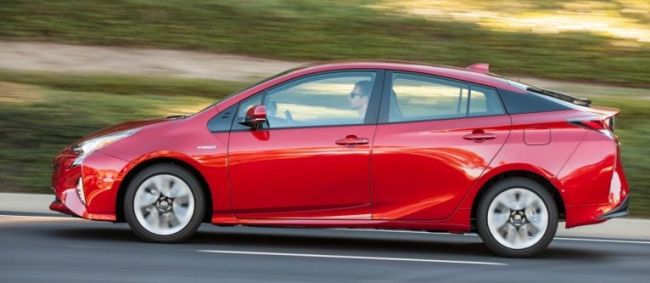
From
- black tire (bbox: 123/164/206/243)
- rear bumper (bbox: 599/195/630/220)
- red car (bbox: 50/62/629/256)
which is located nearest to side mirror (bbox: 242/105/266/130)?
red car (bbox: 50/62/629/256)

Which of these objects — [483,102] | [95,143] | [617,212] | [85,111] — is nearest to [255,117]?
[95,143]

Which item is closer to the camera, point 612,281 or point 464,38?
point 612,281

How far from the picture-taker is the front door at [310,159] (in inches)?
350

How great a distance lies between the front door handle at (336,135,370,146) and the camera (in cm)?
888

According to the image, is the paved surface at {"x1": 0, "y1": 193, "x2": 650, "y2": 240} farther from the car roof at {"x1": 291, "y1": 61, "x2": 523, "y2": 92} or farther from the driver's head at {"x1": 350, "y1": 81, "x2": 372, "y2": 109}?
the driver's head at {"x1": 350, "y1": 81, "x2": 372, "y2": 109}

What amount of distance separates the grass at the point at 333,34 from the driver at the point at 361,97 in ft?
25.7

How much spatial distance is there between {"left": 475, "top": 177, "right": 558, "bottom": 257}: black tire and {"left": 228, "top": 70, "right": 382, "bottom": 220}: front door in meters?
0.85

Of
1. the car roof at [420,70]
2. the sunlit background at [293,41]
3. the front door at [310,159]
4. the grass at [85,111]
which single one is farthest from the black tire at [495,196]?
the sunlit background at [293,41]

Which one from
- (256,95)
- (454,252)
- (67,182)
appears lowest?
(454,252)

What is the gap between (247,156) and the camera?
891 cm

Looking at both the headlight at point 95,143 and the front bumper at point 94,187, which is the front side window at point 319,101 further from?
the front bumper at point 94,187

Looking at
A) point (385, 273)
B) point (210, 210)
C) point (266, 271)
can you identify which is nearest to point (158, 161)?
point (210, 210)

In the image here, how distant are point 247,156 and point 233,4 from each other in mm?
9904

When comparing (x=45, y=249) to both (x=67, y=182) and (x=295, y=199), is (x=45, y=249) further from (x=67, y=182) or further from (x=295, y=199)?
(x=295, y=199)
